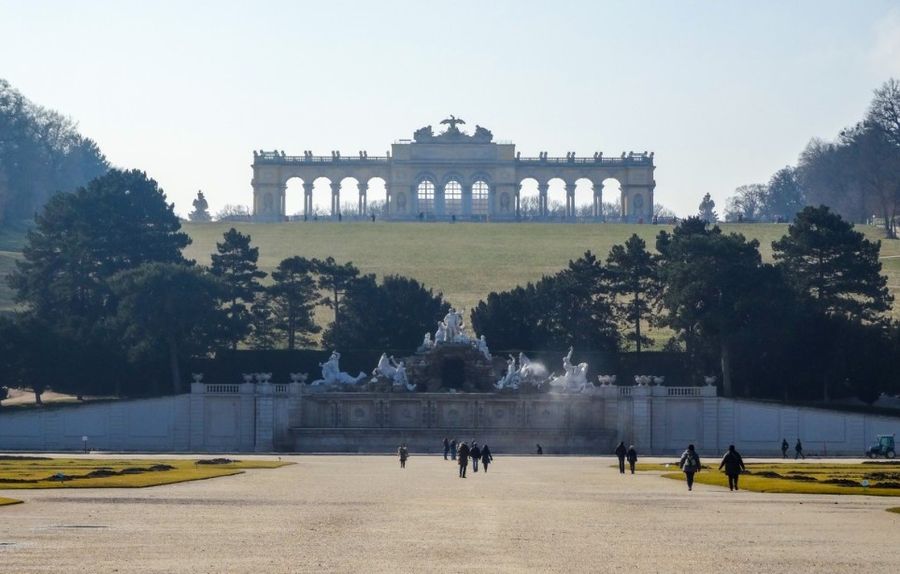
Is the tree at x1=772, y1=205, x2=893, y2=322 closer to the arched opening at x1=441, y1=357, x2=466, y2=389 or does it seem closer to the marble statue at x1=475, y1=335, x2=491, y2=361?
the marble statue at x1=475, y1=335, x2=491, y2=361

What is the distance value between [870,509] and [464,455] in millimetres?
19141

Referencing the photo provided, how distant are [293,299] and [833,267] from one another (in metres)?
26.9

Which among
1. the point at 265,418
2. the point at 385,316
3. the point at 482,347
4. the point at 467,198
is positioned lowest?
the point at 265,418

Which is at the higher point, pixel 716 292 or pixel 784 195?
pixel 784 195

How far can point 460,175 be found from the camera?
153250 mm

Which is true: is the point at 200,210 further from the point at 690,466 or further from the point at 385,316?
the point at 690,466

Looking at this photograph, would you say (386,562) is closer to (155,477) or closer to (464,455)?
(155,477)

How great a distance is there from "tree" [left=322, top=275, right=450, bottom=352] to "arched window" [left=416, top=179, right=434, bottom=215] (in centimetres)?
5712

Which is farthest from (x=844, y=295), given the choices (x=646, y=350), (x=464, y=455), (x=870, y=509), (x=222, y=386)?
(x=870, y=509)

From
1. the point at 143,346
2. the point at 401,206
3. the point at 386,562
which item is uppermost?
the point at 401,206

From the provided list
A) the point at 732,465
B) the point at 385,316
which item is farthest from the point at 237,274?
the point at 732,465

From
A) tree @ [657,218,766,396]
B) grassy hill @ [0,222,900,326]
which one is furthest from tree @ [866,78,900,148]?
tree @ [657,218,766,396]

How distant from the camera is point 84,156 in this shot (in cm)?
18088

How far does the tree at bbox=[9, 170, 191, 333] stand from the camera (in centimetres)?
9438
